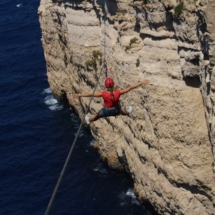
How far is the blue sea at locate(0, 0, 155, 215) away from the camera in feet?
A: 163

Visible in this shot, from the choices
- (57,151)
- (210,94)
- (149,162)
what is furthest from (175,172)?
(57,151)

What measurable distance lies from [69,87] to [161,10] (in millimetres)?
27534

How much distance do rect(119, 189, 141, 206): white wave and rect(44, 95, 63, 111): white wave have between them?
1953 centimetres

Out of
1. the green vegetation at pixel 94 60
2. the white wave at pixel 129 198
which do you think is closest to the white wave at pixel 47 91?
the green vegetation at pixel 94 60

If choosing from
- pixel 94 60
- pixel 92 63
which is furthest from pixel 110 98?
pixel 92 63

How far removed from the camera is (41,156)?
186 feet

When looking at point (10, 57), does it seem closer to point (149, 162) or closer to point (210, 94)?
point (149, 162)

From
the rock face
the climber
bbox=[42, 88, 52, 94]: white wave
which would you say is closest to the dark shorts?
the climber

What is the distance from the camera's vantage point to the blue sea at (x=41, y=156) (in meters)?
49.5

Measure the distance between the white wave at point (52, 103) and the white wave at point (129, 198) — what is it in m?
19.5

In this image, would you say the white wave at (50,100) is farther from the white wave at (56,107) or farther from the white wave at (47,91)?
the white wave at (47,91)

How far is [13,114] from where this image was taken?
64.4 meters

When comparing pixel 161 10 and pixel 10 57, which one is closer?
pixel 161 10

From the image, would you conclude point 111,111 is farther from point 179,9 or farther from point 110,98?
point 179,9
